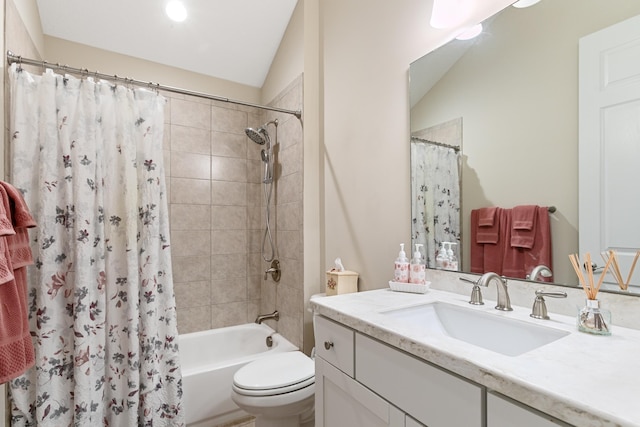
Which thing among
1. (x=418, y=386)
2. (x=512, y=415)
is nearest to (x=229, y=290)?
(x=418, y=386)

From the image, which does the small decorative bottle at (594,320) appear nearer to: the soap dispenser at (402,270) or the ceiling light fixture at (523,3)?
the soap dispenser at (402,270)

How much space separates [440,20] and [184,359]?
107 inches

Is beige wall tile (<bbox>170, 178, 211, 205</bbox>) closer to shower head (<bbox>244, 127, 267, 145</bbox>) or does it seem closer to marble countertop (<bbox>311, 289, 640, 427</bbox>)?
shower head (<bbox>244, 127, 267, 145</bbox>)

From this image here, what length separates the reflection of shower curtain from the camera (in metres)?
1.30

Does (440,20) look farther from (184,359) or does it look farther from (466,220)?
(184,359)

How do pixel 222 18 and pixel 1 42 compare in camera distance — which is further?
pixel 222 18

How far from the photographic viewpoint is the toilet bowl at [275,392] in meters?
1.45

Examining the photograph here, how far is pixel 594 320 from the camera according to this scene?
0.78 m

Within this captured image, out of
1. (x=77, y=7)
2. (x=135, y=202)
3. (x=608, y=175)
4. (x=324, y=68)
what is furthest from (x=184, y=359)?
(x=608, y=175)

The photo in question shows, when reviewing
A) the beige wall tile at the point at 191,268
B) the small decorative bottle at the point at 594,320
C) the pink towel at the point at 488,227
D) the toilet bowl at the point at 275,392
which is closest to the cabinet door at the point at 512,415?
the small decorative bottle at the point at 594,320

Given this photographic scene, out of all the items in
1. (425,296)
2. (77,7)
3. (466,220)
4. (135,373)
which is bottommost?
(135,373)

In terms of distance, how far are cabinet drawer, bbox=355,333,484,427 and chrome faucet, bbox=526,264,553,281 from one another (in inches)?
22.3

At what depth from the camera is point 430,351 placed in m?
0.71

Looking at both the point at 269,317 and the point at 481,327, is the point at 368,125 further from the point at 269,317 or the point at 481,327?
the point at 269,317
